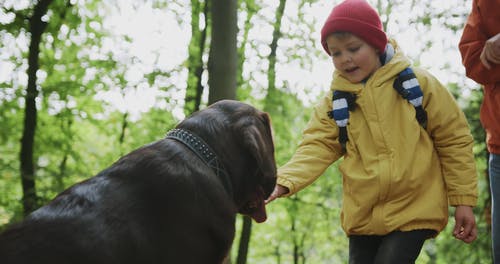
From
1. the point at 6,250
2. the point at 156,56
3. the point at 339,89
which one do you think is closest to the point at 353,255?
the point at 339,89

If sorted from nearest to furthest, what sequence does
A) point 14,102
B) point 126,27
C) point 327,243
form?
point 14,102, point 126,27, point 327,243

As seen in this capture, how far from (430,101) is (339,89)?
1.72ft

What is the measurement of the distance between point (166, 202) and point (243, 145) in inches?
19.5

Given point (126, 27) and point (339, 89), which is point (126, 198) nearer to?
point (339, 89)

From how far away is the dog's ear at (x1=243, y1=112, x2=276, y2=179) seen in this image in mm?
2543

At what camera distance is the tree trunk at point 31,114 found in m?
8.27

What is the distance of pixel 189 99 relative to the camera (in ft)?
35.0

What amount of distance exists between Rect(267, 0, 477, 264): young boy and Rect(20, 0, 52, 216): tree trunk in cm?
629

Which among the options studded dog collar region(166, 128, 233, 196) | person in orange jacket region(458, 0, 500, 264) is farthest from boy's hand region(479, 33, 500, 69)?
studded dog collar region(166, 128, 233, 196)

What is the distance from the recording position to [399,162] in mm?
2955

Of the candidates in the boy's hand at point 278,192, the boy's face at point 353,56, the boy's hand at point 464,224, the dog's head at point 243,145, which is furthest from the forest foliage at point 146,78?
the dog's head at point 243,145

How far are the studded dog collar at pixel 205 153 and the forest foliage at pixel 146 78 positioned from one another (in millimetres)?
5740

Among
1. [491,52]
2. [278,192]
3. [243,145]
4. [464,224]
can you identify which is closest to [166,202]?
[243,145]

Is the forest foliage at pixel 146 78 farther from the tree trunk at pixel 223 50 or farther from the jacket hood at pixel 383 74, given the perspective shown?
the jacket hood at pixel 383 74
